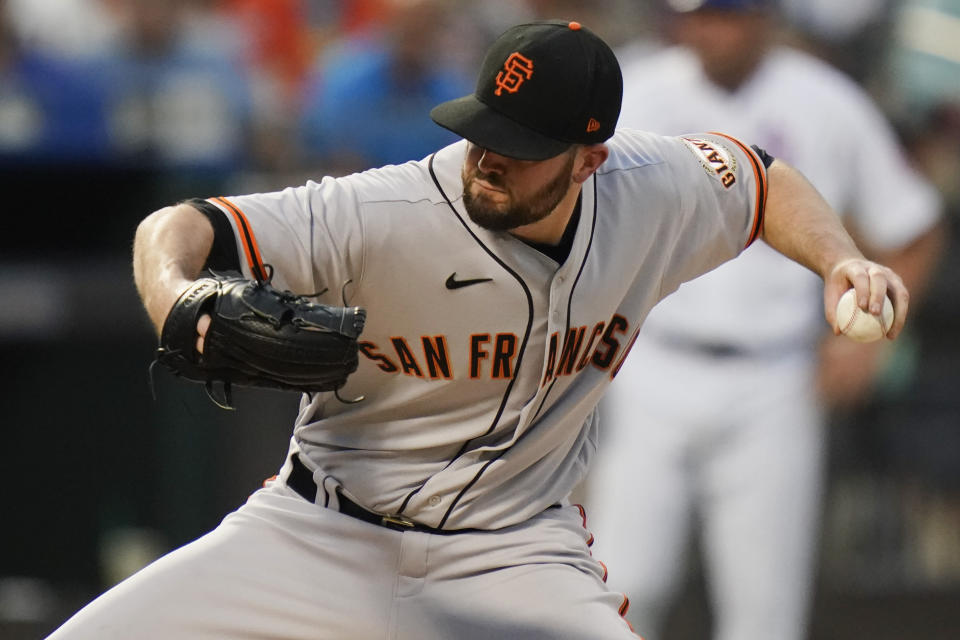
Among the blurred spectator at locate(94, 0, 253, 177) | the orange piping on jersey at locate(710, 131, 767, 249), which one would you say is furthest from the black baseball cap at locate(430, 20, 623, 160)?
the blurred spectator at locate(94, 0, 253, 177)

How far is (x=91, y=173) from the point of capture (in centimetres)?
636

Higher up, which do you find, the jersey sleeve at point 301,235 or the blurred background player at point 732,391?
the jersey sleeve at point 301,235

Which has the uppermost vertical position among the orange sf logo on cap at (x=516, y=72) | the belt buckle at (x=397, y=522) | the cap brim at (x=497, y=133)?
the orange sf logo on cap at (x=516, y=72)

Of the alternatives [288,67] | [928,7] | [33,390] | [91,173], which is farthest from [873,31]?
[33,390]

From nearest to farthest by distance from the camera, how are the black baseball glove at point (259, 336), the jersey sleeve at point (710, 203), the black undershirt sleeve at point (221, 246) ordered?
1. the black baseball glove at point (259, 336)
2. the black undershirt sleeve at point (221, 246)
3. the jersey sleeve at point (710, 203)

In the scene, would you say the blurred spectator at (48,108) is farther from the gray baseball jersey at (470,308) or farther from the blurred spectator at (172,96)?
the gray baseball jersey at (470,308)

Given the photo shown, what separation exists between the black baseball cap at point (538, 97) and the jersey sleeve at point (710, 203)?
378mm

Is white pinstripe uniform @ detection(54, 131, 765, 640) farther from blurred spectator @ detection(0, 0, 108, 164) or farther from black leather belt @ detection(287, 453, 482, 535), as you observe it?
blurred spectator @ detection(0, 0, 108, 164)

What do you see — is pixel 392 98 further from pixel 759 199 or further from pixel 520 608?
pixel 520 608

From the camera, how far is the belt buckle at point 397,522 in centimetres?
325

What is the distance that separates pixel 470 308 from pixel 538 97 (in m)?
0.45

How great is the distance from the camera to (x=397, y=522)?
10.7 feet

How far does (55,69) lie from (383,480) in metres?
3.71

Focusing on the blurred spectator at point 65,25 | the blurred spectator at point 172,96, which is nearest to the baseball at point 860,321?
the blurred spectator at point 172,96
